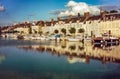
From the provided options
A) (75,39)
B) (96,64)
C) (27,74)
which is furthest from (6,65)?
(75,39)

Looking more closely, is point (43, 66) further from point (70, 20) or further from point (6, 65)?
point (70, 20)

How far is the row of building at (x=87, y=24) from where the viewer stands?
1658 cm

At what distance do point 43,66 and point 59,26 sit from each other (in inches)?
592

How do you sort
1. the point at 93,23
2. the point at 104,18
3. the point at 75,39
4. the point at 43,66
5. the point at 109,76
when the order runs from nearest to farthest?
the point at 109,76 → the point at 43,66 → the point at 75,39 → the point at 104,18 → the point at 93,23

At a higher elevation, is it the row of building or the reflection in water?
the row of building

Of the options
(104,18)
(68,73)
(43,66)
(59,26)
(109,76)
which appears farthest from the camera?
(59,26)

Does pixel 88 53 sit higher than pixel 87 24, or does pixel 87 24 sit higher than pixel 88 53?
pixel 87 24

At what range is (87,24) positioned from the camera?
1981 centimetres

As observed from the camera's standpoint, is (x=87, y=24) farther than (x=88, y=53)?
Yes

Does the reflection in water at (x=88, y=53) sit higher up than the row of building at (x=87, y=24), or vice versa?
the row of building at (x=87, y=24)

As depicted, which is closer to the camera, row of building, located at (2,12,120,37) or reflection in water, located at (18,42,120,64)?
reflection in water, located at (18,42,120,64)

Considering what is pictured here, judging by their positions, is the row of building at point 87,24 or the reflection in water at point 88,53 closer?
the reflection in water at point 88,53

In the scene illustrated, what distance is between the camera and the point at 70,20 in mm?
19625

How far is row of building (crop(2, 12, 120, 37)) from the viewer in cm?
1658
